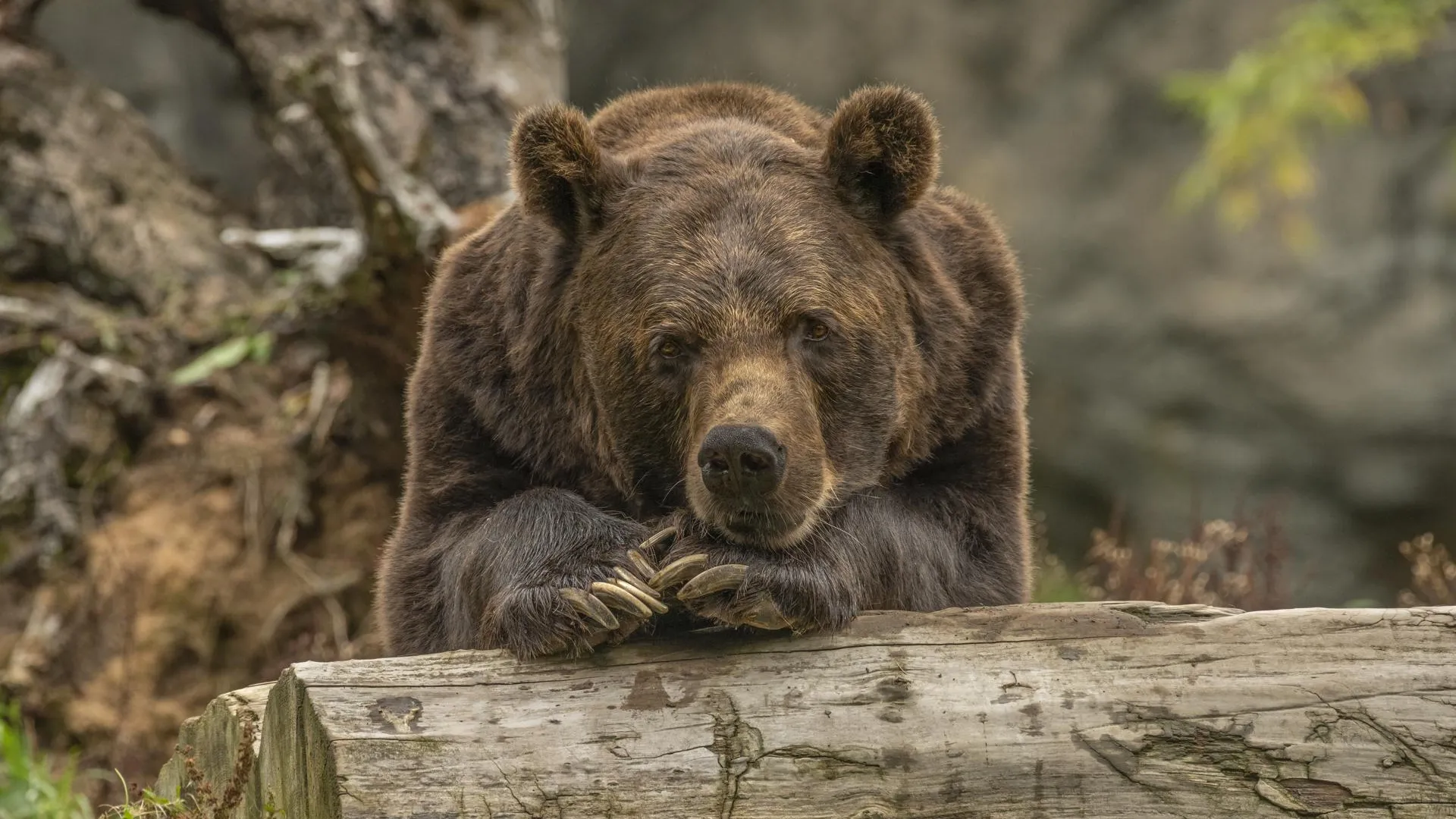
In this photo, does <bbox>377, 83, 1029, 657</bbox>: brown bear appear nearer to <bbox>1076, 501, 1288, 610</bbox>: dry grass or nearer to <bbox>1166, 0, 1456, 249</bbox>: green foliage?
<bbox>1076, 501, 1288, 610</bbox>: dry grass

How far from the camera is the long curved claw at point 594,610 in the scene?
358 centimetres

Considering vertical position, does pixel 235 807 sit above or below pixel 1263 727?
below

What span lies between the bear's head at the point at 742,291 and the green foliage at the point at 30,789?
9.91 feet

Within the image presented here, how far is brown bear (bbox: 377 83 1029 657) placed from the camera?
379 centimetres

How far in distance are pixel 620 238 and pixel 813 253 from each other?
0.57 m

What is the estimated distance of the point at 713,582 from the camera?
3.61 meters

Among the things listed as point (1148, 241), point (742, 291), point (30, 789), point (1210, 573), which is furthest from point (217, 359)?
point (1148, 241)

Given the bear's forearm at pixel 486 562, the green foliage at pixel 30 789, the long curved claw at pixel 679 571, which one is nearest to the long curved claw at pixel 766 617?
the long curved claw at pixel 679 571

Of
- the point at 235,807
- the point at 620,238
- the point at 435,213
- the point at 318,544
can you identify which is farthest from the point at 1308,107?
the point at 235,807

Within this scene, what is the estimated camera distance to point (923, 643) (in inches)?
141

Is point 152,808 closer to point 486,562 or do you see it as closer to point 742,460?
point 486,562

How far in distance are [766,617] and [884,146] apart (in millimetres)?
1476

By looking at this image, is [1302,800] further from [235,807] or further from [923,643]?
[235,807]

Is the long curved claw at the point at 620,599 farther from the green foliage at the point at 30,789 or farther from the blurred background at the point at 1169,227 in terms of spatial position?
the blurred background at the point at 1169,227
